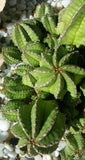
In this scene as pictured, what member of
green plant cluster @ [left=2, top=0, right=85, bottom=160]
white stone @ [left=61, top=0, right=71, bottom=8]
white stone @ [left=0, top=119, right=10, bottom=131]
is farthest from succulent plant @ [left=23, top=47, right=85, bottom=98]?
white stone @ [left=61, top=0, right=71, bottom=8]

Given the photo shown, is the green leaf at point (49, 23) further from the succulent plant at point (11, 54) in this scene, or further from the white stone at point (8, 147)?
the white stone at point (8, 147)

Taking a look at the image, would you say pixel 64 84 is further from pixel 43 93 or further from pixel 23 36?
pixel 23 36

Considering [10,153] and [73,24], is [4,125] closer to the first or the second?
[10,153]

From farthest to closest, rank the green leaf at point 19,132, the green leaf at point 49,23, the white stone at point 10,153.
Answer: the white stone at point 10,153 → the green leaf at point 49,23 → the green leaf at point 19,132

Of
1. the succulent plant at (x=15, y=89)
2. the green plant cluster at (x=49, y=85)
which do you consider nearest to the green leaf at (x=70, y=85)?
the green plant cluster at (x=49, y=85)

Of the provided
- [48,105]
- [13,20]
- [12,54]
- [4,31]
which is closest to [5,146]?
[48,105]

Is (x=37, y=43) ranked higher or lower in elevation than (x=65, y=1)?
lower
